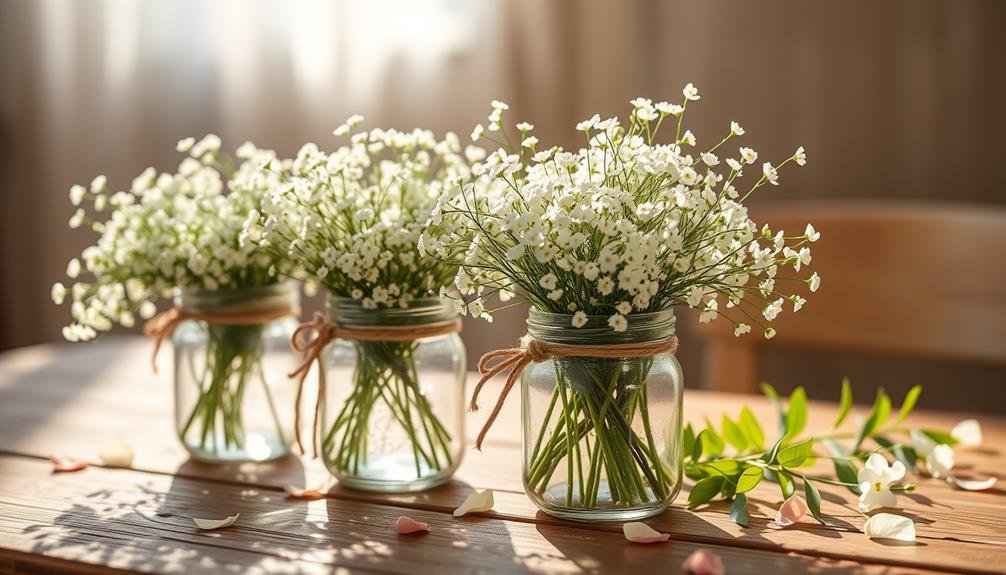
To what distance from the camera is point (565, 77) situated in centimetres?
246

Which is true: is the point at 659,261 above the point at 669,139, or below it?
below

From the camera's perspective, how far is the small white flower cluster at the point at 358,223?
1.03m

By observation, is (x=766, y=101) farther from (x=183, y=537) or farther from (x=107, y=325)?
(x=183, y=537)

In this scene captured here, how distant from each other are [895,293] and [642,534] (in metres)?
1.04

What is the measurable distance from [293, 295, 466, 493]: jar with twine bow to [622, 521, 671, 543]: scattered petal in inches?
9.6

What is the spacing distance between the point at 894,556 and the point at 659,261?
327 millimetres

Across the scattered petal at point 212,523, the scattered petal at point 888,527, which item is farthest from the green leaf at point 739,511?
the scattered petal at point 212,523

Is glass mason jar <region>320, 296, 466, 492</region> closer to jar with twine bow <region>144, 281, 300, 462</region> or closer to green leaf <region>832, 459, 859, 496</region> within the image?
jar with twine bow <region>144, 281, 300, 462</region>

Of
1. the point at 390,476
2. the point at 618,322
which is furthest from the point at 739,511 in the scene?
the point at 390,476

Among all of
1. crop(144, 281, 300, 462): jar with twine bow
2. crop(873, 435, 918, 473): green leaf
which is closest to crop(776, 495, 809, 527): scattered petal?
crop(873, 435, 918, 473): green leaf

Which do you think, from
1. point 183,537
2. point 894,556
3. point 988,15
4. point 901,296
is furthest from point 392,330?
point 988,15

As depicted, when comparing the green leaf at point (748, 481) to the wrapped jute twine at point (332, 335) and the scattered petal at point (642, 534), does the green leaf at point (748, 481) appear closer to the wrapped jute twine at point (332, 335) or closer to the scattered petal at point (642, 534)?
the scattered petal at point (642, 534)

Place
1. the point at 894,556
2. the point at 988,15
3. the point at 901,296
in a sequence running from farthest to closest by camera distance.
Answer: the point at 988,15
the point at 901,296
the point at 894,556

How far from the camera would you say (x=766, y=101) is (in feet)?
8.02
